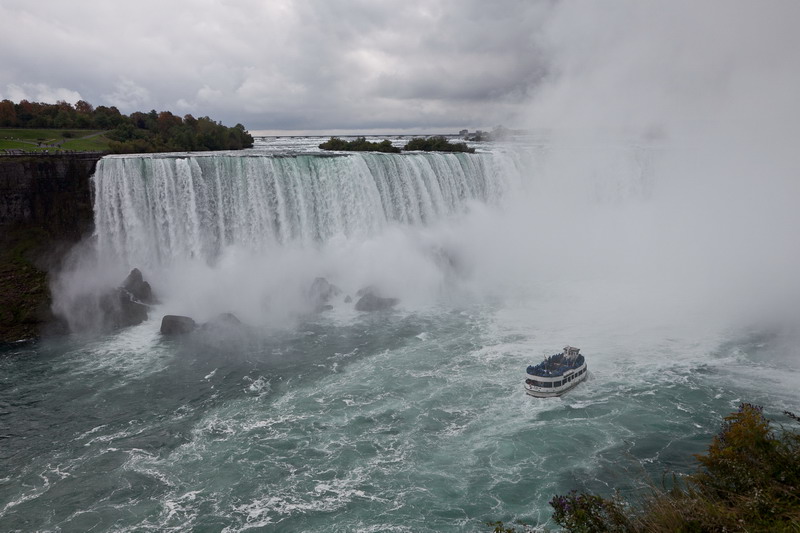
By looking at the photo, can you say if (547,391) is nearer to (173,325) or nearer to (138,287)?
(173,325)

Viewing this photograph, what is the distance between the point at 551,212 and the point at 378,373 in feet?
90.8

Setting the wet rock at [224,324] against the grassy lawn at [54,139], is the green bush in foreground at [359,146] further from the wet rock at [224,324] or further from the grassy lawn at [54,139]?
the wet rock at [224,324]

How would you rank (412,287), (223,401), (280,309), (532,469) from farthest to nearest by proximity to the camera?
(412,287), (280,309), (223,401), (532,469)

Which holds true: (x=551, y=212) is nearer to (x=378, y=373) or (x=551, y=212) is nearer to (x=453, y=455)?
(x=378, y=373)

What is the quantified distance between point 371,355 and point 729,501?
15.0 m

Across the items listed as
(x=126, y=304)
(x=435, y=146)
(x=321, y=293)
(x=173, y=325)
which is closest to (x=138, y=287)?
(x=126, y=304)

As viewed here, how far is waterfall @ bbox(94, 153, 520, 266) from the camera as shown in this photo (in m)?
27.7

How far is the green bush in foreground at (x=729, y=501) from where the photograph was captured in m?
6.45

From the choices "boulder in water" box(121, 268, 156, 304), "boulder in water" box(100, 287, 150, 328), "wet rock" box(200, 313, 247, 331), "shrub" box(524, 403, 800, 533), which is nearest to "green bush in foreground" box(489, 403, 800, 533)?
"shrub" box(524, 403, 800, 533)

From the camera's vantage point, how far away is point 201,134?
49.2 metres

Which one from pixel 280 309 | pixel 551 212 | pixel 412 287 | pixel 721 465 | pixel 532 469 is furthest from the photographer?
pixel 551 212

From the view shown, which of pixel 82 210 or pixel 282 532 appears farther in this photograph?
pixel 82 210

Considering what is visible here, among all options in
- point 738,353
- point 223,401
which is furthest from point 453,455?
point 738,353

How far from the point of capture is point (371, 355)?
Answer: 2122 centimetres
